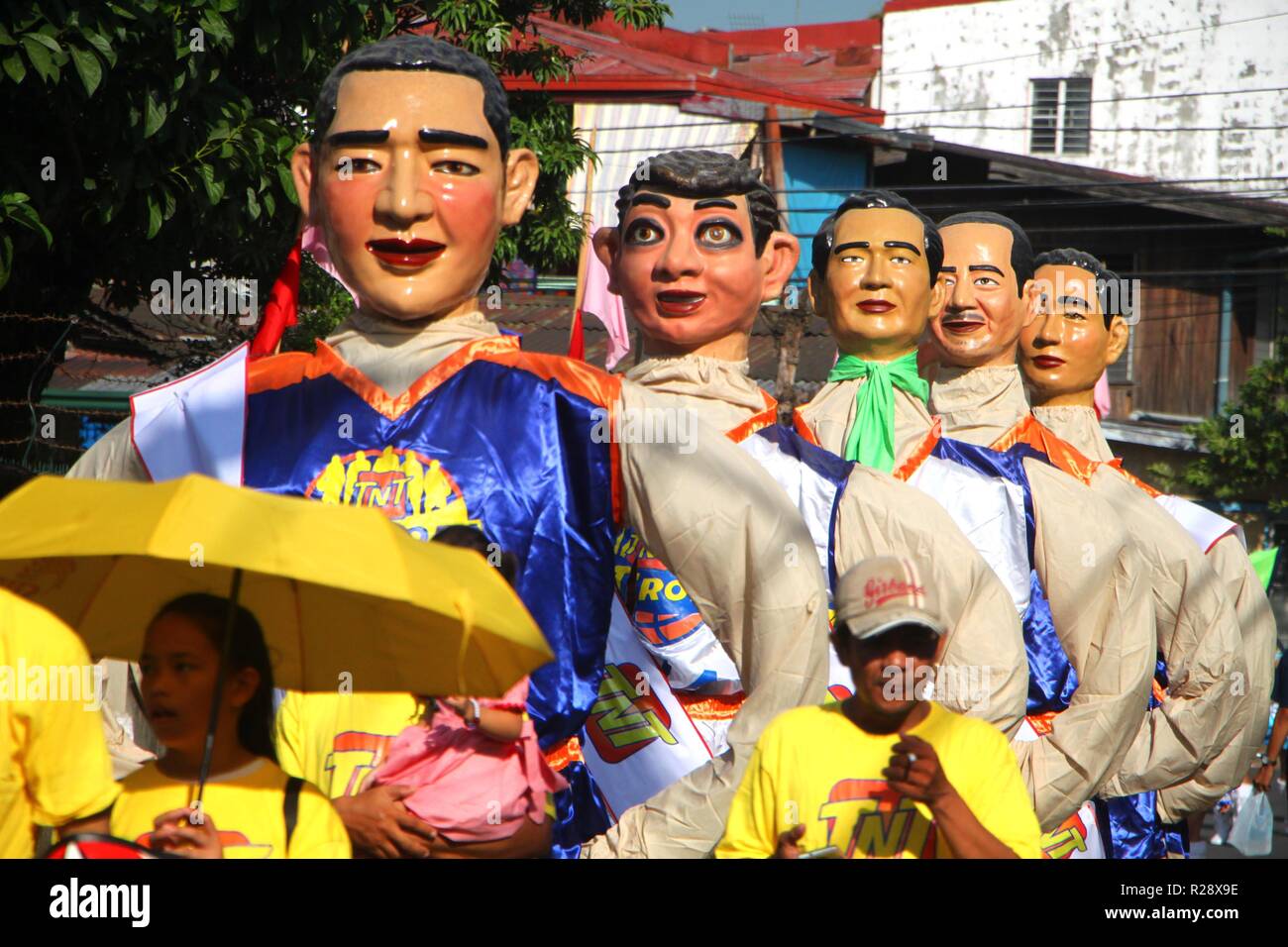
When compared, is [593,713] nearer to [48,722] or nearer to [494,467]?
[494,467]

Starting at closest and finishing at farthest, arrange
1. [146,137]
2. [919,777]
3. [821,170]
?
[919,777], [146,137], [821,170]

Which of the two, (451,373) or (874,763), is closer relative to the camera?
(874,763)

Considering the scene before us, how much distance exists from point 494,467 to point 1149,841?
3.85m

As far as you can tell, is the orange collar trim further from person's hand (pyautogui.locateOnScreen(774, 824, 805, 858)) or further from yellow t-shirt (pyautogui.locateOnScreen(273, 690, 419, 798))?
person's hand (pyautogui.locateOnScreen(774, 824, 805, 858))

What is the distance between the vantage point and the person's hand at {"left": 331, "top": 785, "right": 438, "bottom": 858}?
3.14 meters

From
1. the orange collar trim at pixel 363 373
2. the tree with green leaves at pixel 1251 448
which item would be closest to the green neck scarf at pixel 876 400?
the orange collar trim at pixel 363 373

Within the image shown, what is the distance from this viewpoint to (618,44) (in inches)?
738

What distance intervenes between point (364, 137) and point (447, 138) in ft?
0.58

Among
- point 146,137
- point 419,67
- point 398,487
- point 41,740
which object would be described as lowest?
point 41,740

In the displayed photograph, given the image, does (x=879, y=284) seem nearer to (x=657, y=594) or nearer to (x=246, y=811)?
(x=657, y=594)

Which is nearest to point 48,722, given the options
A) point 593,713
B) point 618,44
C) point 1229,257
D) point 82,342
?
point 593,713

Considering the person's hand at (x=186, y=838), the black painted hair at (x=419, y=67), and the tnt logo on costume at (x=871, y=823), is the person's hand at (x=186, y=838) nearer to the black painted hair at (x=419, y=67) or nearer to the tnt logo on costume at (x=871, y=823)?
the tnt logo on costume at (x=871, y=823)

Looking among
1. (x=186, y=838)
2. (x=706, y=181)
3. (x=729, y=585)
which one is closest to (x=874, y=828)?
(x=729, y=585)

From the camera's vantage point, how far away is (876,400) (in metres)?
5.27
